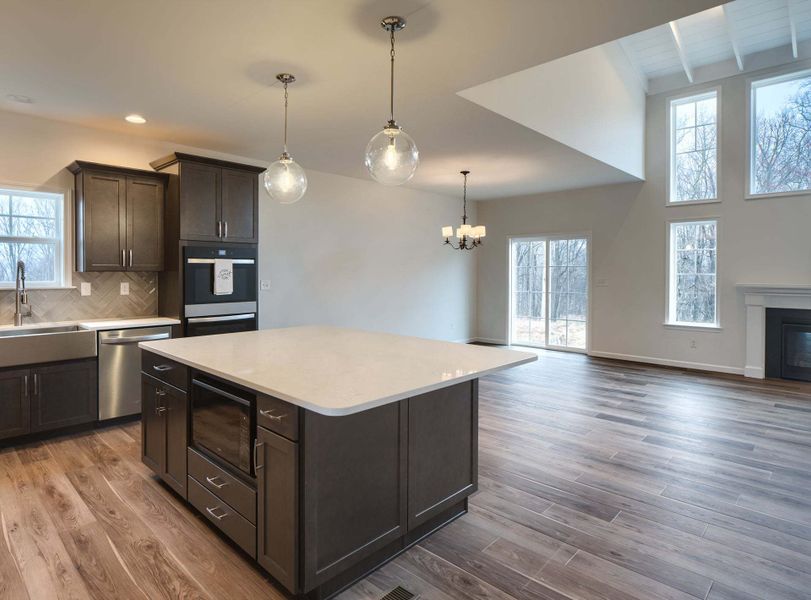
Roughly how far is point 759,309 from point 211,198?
260 inches

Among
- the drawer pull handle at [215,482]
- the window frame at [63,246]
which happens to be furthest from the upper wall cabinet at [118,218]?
the drawer pull handle at [215,482]

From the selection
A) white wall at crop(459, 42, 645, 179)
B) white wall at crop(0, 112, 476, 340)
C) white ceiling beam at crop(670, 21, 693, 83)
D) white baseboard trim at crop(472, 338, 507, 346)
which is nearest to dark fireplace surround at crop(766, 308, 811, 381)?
white wall at crop(459, 42, 645, 179)

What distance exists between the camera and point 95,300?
4289 mm

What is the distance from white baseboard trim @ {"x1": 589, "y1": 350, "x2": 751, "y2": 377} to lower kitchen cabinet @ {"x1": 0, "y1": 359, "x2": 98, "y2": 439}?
21.8 feet

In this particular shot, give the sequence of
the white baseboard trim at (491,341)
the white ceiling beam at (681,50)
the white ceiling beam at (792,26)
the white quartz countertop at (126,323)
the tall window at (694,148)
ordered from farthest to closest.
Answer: the white baseboard trim at (491,341)
the tall window at (694,148)
the white ceiling beam at (681,50)
the white ceiling beam at (792,26)
the white quartz countertop at (126,323)

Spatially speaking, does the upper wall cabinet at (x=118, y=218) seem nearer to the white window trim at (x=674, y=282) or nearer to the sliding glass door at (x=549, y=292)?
the sliding glass door at (x=549, y=292)

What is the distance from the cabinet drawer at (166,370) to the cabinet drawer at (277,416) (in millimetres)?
800

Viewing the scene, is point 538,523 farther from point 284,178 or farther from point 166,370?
point 284,178

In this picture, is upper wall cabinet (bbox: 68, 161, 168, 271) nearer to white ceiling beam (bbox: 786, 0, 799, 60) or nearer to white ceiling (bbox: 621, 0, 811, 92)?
white ceiling (bbox: 621, 0, 811, 92)

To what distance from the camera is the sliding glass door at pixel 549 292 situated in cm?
754

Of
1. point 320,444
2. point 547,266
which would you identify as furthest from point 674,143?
point 320,444

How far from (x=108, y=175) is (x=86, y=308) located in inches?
48.8

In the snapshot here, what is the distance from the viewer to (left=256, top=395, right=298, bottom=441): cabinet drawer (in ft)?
5.64

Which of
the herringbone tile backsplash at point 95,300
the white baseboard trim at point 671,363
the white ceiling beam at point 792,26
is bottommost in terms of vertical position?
the white baseboard trim at point 671,363
